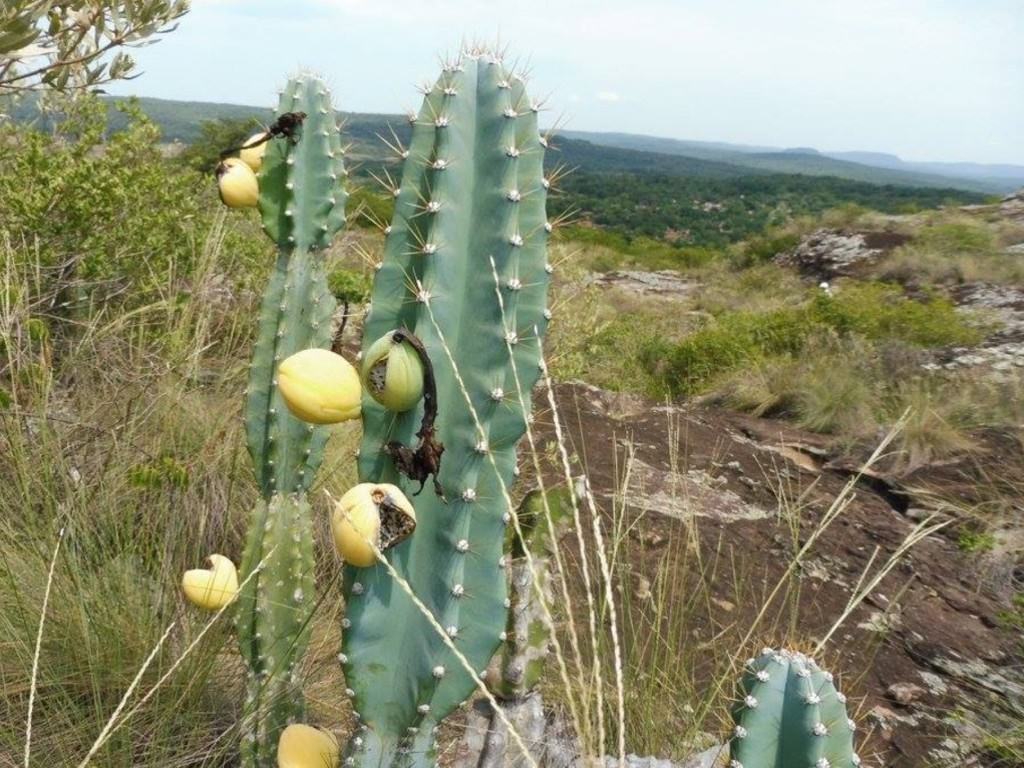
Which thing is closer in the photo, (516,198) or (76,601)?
(516,198)

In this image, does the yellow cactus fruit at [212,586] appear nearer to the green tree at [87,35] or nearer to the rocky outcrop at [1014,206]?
the green tree at [87,35]

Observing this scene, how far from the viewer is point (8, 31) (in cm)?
161

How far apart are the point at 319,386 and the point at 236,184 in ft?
3.06

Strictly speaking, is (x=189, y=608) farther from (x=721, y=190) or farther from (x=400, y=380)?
(x=721, y=190)

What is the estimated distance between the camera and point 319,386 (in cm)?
107

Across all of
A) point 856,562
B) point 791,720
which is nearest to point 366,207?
point 791,720

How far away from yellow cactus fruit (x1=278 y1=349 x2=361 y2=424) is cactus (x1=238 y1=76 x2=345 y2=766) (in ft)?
2.33

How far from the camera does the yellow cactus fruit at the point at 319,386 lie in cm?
106

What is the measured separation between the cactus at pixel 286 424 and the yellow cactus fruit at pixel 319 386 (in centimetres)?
71

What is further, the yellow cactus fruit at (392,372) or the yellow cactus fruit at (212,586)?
the yellow cactus fruit at (212,586)

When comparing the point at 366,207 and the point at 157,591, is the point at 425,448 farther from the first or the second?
the point at 366,207

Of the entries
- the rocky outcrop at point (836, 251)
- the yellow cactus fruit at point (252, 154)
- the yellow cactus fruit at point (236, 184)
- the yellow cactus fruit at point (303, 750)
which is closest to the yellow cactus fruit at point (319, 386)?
the yellow cactus fruit at point (303, 750)

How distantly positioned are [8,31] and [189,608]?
128cm

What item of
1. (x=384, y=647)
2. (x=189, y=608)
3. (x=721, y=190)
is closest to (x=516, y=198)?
(x=384, y=647)
